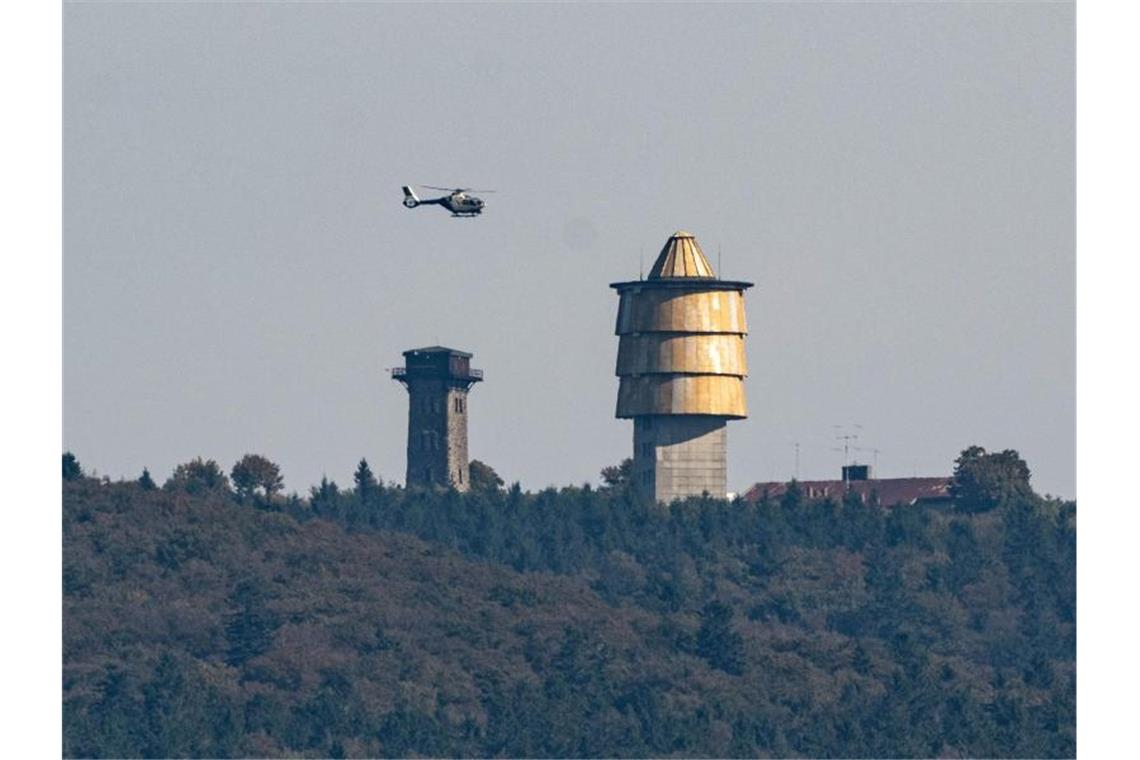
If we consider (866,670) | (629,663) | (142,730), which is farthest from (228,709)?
(866,670)

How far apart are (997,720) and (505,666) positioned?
1202 inches

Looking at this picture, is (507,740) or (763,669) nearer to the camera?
(507,740)

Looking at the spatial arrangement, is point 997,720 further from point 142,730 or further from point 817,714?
point 142,730

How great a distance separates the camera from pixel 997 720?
607 ft

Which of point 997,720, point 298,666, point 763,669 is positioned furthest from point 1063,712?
point 298,666

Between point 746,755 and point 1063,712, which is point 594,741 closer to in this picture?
point 746,755

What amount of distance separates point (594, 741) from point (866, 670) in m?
25.8
